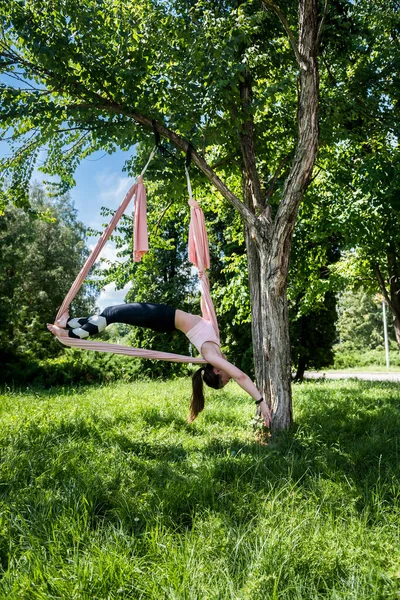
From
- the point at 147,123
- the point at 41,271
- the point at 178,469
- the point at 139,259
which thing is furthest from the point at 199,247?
the point at 41,271

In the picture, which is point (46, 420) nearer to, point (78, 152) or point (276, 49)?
point (78, 152)

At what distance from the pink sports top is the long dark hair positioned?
32cm

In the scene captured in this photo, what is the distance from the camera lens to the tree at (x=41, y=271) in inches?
579

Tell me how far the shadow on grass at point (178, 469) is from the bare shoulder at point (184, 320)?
3.82 feet

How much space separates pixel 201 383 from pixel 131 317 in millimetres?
938

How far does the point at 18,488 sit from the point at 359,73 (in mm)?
6380

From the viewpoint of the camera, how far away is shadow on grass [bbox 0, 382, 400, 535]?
2.92 m

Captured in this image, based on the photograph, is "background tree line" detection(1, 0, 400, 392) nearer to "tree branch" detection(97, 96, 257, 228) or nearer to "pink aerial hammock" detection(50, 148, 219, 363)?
"tree branch" detection(97, 96, 257, 228)

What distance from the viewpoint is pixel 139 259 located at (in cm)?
426

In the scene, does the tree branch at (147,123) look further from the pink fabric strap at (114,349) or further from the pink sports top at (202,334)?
the pink fabric strap at (114,349)

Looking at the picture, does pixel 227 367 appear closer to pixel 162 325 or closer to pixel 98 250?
pixel 162 325

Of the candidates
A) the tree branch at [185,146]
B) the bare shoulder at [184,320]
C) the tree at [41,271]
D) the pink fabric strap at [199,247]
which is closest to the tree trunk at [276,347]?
the tree branch at [185,146]

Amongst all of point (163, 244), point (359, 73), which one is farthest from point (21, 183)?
point (359, 73)

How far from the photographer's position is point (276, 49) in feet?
19.5
